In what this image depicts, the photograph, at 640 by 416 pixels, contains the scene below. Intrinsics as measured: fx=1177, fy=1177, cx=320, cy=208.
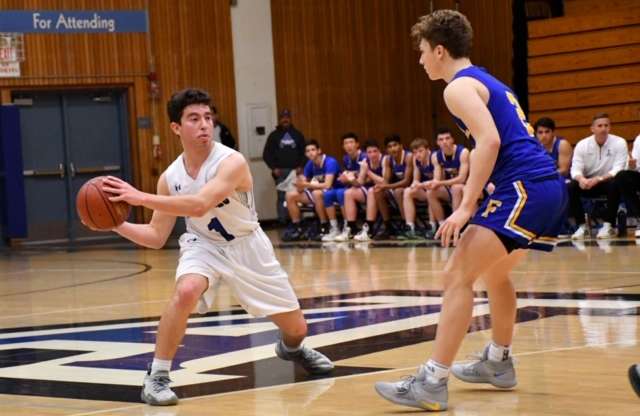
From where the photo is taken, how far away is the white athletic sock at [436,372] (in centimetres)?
467

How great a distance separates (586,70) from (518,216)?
13.9 meters

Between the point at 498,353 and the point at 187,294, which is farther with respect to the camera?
the point at 187,294

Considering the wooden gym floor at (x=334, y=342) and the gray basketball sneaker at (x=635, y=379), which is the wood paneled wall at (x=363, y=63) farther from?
the gray basketball sneaker at (x=635, y=379)

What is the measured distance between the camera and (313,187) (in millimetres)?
17188

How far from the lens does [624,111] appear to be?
1756cm

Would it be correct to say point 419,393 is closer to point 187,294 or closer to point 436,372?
point 436,372

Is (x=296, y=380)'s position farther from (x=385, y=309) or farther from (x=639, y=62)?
(x=639, y=62)

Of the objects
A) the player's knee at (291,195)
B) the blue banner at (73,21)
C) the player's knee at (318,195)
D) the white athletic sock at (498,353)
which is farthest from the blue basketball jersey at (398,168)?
the white athletic sock at (498,353)

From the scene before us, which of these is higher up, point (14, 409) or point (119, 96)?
point (119, 96)

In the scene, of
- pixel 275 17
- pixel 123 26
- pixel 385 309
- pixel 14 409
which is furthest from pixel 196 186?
pixel 275 17

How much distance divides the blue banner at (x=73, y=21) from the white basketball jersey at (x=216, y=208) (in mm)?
13754

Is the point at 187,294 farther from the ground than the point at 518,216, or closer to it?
closer to it

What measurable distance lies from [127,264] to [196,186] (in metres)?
8.93

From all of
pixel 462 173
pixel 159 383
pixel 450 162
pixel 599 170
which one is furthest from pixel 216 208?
pixel 450 162
